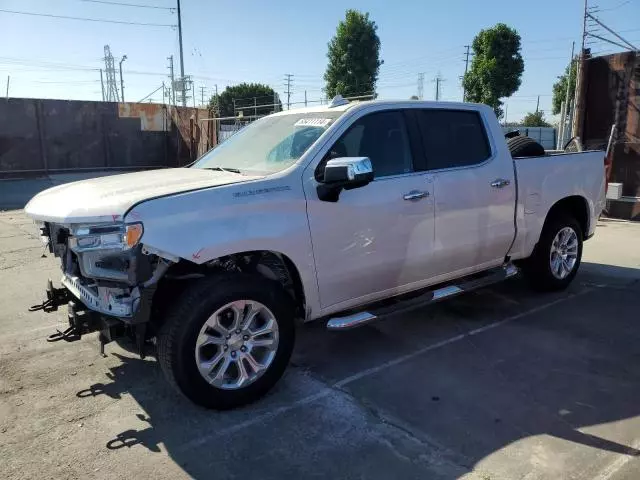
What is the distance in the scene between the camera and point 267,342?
148 inches

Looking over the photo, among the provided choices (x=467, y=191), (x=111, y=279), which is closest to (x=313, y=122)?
(x=467, y=191)

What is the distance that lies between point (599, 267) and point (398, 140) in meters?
4.26

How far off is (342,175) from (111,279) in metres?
1.60

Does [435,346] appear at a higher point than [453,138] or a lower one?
lower

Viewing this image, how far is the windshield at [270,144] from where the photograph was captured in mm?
4168

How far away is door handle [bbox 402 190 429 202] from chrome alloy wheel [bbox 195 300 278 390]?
145cm

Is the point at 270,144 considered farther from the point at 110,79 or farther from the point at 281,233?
the point at 110,79

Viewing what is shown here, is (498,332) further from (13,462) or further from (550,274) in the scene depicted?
(13,462)

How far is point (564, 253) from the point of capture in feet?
20.1

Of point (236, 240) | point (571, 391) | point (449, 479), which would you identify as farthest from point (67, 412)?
point (571, 391)

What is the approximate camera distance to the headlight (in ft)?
10.6

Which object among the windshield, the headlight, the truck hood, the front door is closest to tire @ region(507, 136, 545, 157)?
the front door

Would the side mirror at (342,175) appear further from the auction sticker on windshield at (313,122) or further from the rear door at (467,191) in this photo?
the rear door at (467,191)

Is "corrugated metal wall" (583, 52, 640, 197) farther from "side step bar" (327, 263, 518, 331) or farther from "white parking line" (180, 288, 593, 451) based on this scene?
"side step bar" (327, 263, 518, 331)
